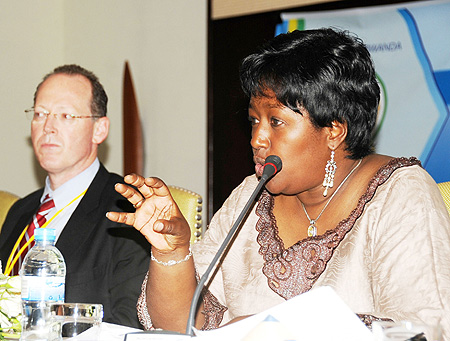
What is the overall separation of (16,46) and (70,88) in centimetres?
160

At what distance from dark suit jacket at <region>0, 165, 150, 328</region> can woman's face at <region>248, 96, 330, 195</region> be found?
750mm

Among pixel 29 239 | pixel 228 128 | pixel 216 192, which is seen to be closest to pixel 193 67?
pixel 228 128

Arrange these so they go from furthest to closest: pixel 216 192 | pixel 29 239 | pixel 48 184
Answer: pixel 216 192
pixel 48 184
pixel 29 239

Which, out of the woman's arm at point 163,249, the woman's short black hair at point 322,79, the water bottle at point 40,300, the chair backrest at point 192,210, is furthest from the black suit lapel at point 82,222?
the woman's short black hair at point 322,79

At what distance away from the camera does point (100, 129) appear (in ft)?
8.80

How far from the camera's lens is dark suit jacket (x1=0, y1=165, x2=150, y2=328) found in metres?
2.19

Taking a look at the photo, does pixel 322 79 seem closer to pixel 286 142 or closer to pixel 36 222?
pixel 286 142

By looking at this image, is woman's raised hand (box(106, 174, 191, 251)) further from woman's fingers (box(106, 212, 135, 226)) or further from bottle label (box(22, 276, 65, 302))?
bottle label (box(22, 276, 65, 302))

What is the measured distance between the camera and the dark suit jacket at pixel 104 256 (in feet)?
7.17

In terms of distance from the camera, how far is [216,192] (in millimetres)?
3699

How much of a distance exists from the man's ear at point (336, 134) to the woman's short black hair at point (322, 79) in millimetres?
14

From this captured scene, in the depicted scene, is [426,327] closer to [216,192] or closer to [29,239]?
[29,239]

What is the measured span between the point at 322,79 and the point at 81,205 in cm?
120

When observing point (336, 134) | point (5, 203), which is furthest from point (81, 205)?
point (336, 134)
